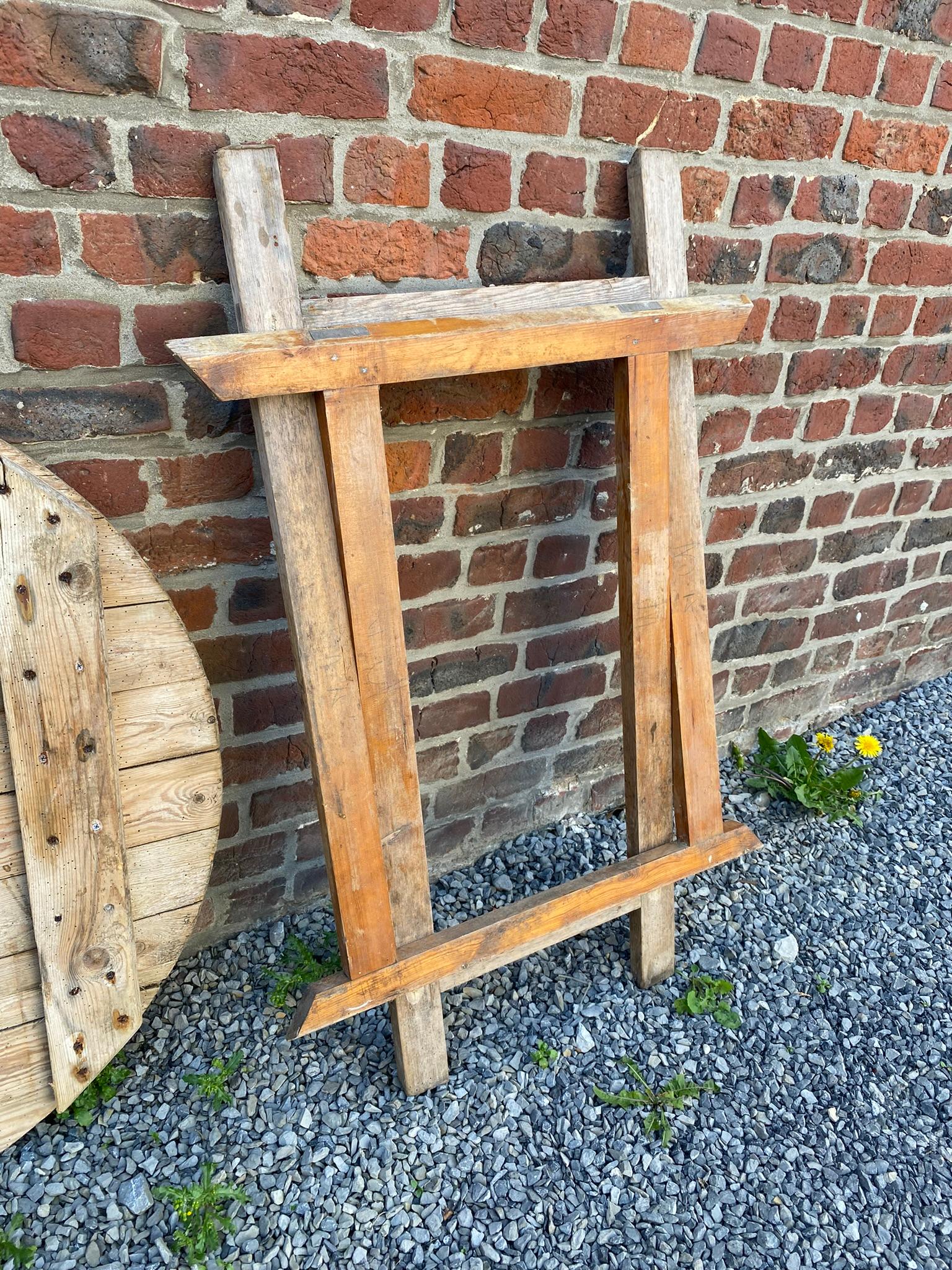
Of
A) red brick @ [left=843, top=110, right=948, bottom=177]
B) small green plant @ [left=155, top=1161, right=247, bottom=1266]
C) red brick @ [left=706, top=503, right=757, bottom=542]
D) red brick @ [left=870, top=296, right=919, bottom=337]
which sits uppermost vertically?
red brick @ [left=843, top=110, right=948, bottom=177]

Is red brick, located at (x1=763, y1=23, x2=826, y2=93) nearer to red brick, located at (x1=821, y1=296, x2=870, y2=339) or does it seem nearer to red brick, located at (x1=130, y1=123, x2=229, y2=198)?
red brick, located at (x1=821, y1=296, x2=870, y2=339)

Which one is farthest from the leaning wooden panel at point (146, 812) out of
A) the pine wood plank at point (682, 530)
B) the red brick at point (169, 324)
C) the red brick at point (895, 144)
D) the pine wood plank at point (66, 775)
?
the red brick at point (895, 144)

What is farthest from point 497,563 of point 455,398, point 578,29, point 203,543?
point 578,29

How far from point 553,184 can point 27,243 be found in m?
0.83

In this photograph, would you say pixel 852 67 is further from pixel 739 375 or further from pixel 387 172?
pixel 387 172

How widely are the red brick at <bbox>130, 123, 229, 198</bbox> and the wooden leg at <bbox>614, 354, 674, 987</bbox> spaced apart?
0.72 meters

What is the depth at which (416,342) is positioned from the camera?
4.34ft

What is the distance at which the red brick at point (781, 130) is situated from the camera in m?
1.66

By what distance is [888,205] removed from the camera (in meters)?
1.95

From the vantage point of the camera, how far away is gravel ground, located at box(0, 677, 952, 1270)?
1384 mm

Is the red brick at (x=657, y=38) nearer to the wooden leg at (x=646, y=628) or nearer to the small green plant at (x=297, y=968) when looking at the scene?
the wooden leg at (x=646, y=628)

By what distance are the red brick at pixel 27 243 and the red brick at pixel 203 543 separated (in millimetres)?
394

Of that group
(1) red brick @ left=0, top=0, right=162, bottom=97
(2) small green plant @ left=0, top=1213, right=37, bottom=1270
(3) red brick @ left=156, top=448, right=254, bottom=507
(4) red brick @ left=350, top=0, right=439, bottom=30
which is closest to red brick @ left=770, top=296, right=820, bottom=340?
(4) red brick @ left=350, top=0, right=439, bottom=30

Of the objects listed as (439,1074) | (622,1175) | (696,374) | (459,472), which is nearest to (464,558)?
(459,472)
